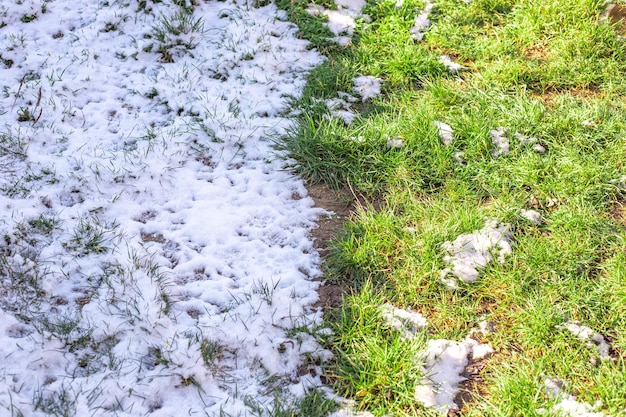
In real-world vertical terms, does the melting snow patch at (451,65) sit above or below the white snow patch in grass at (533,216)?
above

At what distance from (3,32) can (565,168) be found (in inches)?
153

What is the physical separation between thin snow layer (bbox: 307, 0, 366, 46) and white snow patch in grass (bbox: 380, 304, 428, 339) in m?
2.36

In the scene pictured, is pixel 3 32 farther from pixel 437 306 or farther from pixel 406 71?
pixel 437 306

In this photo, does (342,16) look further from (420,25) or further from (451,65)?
(451,65)

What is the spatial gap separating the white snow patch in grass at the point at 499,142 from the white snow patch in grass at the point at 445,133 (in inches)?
9.5

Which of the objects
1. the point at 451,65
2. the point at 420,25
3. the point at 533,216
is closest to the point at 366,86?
the point at 451,65

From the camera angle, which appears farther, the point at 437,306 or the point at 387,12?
the point at 387,12

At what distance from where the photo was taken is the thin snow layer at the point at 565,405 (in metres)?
2.33

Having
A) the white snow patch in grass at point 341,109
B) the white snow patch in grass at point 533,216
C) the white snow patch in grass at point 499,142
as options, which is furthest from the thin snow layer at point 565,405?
the white snow patch in grass at point 341,109

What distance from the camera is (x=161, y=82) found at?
399 centimetres

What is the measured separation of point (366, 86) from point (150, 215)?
5.75ft

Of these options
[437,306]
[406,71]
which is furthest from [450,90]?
[437,306]

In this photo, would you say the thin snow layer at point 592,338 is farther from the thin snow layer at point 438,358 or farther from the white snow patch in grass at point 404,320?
the white snow patch in grass at point 404,320

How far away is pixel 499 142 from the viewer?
11.7ft
